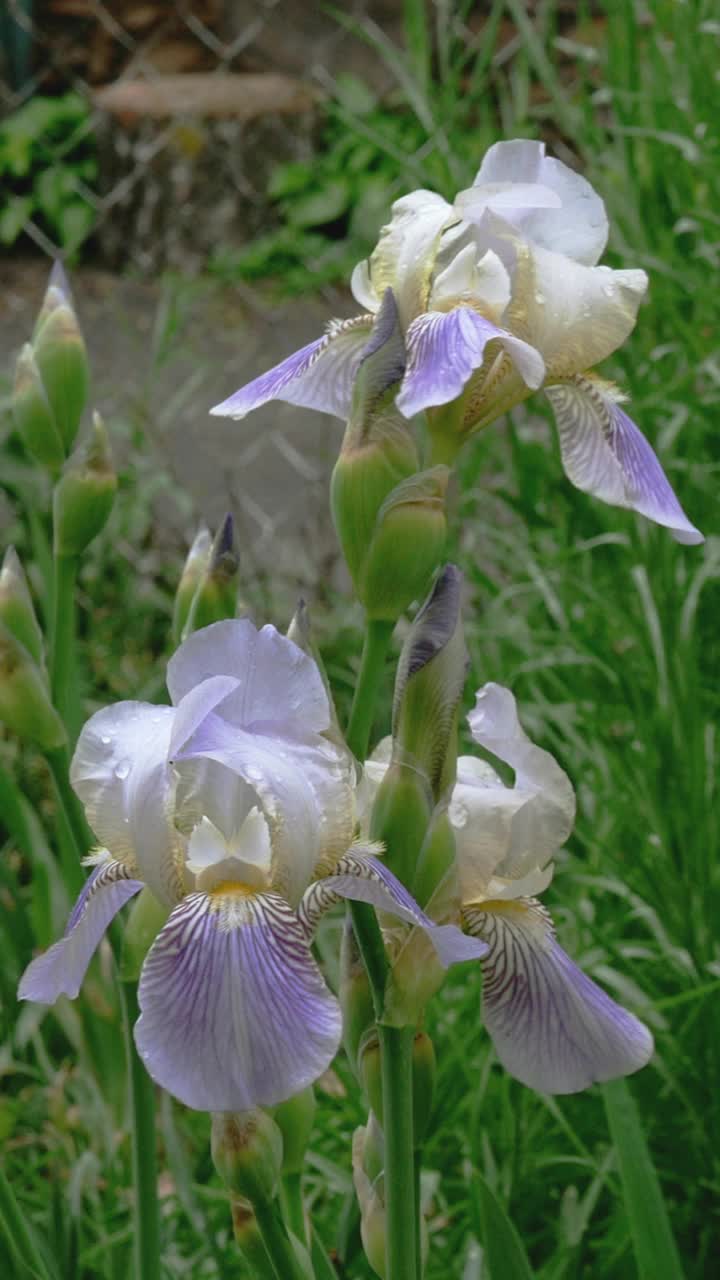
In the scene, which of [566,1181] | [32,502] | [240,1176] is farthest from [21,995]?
[32,502]

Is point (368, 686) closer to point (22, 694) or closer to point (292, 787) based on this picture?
point (292, 787)

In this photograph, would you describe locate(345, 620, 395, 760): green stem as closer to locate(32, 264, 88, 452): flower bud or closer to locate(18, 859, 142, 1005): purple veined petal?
locate(18, 859, 142, 1005): purple veined petal

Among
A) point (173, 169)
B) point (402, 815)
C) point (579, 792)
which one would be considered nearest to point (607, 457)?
point (402, 815)

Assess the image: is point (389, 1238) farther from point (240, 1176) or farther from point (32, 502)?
point (32, 502)

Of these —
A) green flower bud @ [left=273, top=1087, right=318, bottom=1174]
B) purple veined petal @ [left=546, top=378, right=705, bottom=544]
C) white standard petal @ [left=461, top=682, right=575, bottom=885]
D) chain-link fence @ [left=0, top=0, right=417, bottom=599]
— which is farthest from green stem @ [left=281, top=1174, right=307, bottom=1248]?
chain-link fence @ [left=0, top=0, right=417, bottom=599]

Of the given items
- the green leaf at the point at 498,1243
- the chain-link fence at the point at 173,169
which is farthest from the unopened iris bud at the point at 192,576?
the chain-link fence at the point at 173,169

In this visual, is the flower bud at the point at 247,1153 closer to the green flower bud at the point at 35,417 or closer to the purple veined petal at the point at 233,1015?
the purple veined petal at the point at 233,1015
